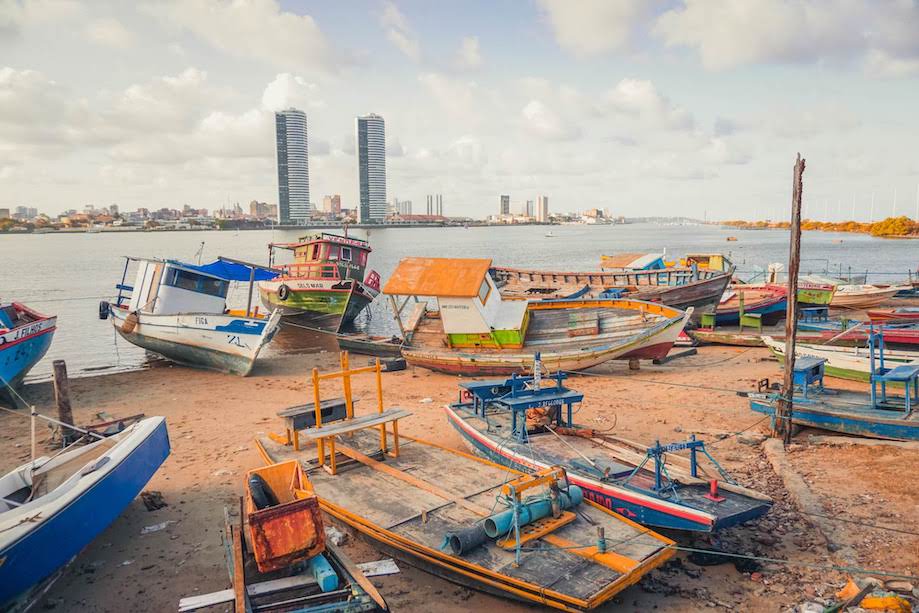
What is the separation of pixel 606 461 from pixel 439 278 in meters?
9.18

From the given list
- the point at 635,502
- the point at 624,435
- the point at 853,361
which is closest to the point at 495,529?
the point at 635,502

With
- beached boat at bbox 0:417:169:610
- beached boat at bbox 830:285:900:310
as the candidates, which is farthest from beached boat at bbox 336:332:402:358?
beached boat at bbox 830:285:900:310

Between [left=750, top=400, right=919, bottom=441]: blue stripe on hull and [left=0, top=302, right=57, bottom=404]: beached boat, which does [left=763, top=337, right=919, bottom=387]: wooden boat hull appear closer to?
[left=750, top=400, right=919, bottom=441]: blue stripe on hull

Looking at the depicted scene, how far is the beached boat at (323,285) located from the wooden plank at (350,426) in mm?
16810

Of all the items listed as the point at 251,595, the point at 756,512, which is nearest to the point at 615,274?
the point at 756,512

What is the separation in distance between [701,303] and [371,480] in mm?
18620

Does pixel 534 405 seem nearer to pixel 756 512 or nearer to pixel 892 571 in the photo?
pixel 756 512

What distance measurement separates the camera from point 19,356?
15.7m

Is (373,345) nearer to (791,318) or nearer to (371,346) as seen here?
(371,346)

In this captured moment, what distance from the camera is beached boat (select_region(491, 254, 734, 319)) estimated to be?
23.2 metres

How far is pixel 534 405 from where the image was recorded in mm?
9258

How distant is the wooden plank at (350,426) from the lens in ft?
26.8

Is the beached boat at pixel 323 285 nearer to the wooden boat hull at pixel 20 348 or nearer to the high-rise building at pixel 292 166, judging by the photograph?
the wooden boat hull at pixel 20 348

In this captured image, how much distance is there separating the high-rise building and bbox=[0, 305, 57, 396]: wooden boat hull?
17376 cm
